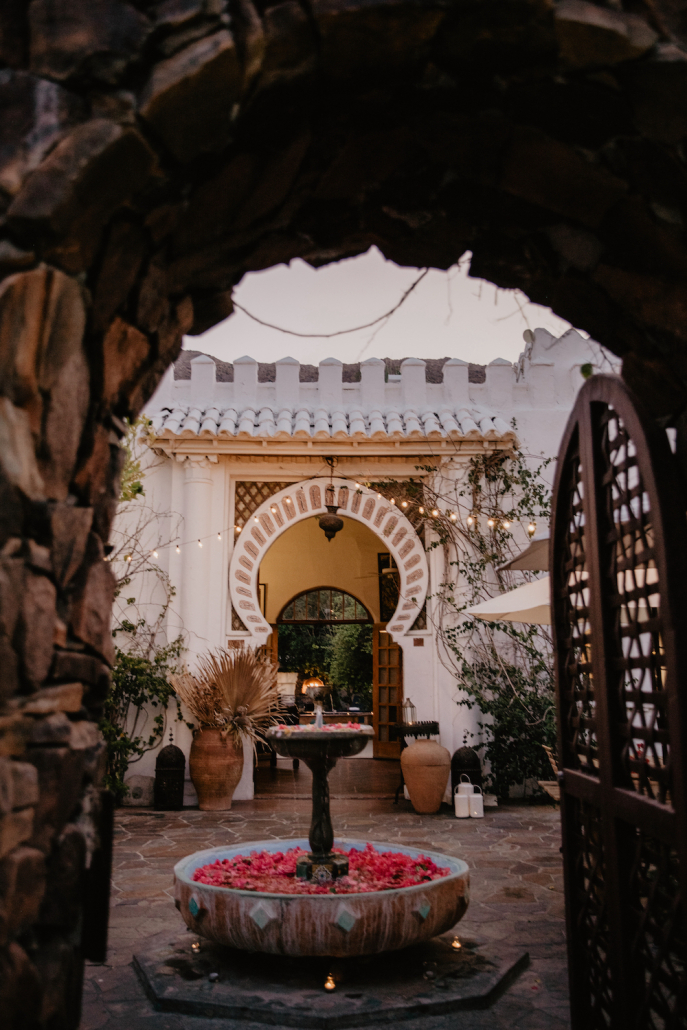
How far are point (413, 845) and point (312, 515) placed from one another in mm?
3727

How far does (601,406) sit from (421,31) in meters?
1.28

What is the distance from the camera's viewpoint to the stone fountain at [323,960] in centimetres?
308

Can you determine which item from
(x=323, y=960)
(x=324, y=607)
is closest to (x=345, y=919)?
(x=323, y=960)

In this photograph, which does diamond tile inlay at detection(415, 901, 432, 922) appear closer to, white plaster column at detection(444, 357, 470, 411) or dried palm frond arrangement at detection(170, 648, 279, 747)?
dried palm frond arrangement at detection(170, 648, 279, 747)

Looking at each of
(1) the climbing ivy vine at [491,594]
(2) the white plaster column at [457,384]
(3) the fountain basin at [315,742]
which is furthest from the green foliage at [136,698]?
(2) the white plaster column at [457,384]

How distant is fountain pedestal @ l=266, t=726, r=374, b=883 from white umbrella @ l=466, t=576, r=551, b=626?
1.47m

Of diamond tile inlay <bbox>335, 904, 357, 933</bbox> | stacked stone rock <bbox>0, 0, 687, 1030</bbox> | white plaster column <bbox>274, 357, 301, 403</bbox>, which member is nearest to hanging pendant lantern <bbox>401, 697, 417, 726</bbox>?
white plaster column <bbox>274, 357, 301, 403</bbox>

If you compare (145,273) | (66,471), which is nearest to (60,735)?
(66,471)

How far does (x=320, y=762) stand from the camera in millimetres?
4242

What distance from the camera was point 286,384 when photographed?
9.08 m

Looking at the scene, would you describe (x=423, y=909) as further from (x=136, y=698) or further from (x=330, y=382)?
(x=330, y=382)

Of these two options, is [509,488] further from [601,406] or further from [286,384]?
[601,406]

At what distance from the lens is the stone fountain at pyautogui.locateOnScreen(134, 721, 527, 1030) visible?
3082 mm

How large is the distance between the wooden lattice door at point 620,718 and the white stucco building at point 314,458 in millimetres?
5290
